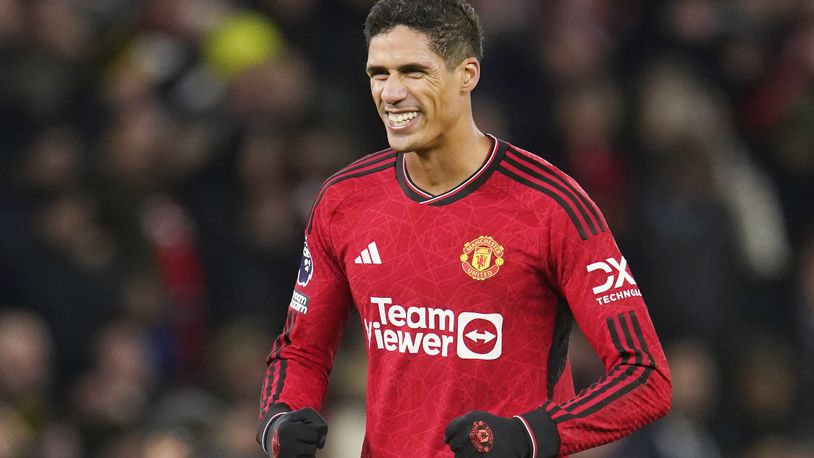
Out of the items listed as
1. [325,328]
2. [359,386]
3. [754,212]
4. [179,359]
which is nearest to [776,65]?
[754,212]

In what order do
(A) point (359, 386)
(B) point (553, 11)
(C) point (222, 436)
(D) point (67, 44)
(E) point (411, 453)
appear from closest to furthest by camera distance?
(E) point (411, 453)
(C) point (222, 436)
(A) point (359, 386)
(D) point (67, 44)
(B) point (553, 11)

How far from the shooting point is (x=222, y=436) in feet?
23.3

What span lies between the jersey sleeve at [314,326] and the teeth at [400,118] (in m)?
0.43

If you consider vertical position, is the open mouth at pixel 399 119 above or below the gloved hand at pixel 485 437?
above

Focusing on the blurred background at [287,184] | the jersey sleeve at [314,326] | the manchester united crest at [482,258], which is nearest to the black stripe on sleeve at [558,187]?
the manchester united crest at [482,258]

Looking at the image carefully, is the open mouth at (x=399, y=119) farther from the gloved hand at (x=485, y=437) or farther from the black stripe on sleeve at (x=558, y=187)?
the gloved hand at (x=485, y=437)

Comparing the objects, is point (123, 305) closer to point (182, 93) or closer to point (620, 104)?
point (182, 93)

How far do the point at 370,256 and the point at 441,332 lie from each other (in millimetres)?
313

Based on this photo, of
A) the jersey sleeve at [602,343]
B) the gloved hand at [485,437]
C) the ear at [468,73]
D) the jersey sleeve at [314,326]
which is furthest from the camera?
the jersey sleeve at [314,326]

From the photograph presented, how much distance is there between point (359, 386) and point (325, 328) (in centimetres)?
346

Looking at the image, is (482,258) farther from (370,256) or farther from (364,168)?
(364,168)

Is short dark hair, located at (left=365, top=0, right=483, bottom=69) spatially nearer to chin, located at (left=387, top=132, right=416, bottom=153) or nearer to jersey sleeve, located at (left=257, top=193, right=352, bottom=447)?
chin, located at (left=387, top=132, right=416, bottom=153)

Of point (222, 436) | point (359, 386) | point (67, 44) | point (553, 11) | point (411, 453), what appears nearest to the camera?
point (411, 453)

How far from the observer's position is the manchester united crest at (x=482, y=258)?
4328 mm
